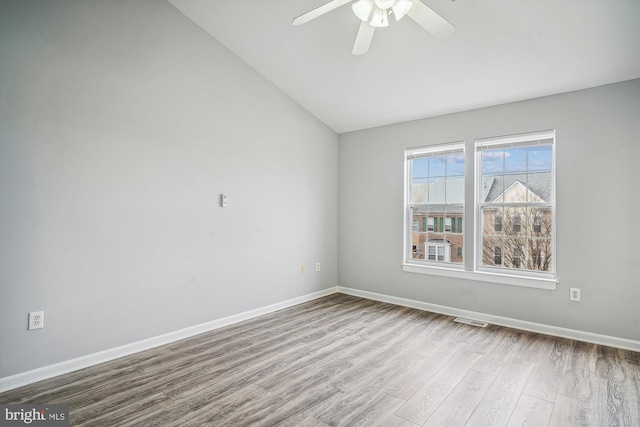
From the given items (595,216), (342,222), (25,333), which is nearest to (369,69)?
(342,222)

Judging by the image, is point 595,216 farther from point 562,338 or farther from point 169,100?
point 169,100

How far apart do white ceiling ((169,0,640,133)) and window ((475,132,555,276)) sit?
0.55 metres

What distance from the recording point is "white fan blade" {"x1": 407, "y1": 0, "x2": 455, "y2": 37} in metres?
1.96

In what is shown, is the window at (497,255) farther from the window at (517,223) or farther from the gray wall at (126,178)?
the gray wall at (126,178)

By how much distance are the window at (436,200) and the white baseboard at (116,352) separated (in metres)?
2.09

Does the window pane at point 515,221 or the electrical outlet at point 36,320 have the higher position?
the window pane at point 515,221

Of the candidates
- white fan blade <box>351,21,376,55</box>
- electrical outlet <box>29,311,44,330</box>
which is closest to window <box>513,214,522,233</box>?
white fan blade <box>351,21,376,55</box>

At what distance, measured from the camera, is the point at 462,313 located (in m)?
4.05

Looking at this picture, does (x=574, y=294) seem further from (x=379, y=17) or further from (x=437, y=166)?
(x=379, y=17)

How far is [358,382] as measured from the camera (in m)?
2.52

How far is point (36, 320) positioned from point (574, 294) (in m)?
4.72

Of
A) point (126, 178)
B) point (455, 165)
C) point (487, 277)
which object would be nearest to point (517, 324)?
point (487, 277)

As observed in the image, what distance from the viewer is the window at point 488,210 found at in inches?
143

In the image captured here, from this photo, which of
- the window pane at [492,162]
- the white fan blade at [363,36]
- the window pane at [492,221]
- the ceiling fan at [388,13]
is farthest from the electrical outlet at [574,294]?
the white fan blade at [363,36]
